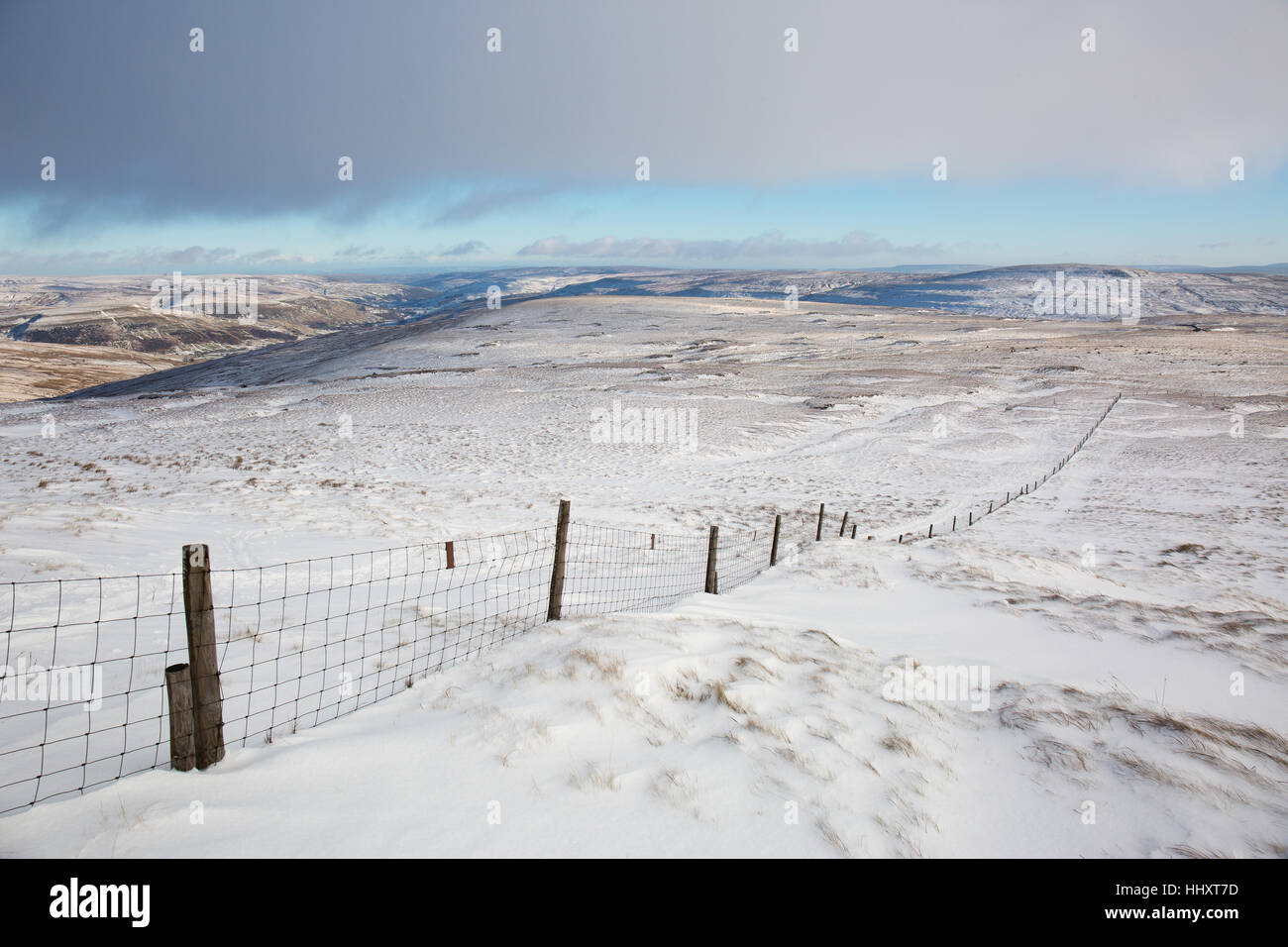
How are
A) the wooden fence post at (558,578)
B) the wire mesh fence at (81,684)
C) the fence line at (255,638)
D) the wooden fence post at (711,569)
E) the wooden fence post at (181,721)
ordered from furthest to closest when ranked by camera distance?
the wooden fence post at (711,569) → the wooden fence post at (558,578) → the fence line at (255,638) → the wire mesh fence at (81,684) → the wooden fence post at (181,721)

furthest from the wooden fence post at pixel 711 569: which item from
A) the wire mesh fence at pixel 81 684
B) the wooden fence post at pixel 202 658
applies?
the wooden fence post at pixel 202 658

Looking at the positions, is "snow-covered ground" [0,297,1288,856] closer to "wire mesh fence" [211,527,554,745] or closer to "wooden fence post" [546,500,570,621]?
"wooden fence post" [546,500,570,621]

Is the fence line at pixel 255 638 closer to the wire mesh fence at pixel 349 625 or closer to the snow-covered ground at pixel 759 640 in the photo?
the wire mesh fence at pixel 349 625

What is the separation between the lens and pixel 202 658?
3711 millimetres

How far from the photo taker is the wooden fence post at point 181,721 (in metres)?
3.58

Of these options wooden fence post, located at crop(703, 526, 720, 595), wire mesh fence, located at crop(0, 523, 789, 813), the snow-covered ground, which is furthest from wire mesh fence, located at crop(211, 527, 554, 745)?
wooden fence post, located at crop(703, 526, 720, 595)

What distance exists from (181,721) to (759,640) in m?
5.16

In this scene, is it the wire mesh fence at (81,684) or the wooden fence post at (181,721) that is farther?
the wire mesh fence at (81,684)

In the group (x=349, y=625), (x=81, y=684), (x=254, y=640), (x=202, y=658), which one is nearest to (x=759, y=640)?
(x=349, y=625)

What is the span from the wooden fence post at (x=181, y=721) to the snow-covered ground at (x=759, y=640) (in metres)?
0.11

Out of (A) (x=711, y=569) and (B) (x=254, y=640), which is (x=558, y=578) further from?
(A) (x=711, y=569)

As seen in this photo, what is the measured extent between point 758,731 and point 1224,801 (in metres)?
3.11
